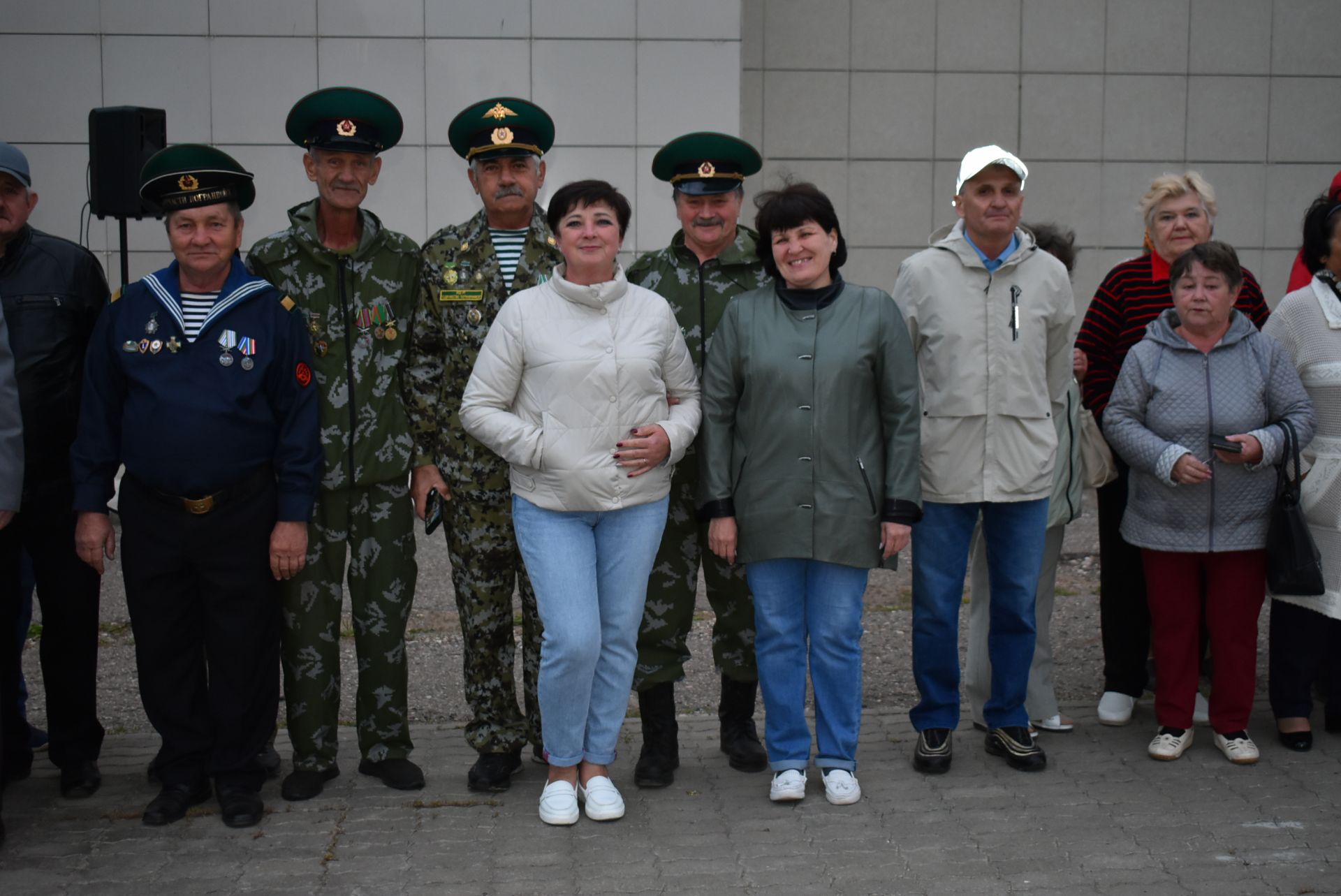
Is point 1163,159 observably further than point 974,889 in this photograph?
Yes

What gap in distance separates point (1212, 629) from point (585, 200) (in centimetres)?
272

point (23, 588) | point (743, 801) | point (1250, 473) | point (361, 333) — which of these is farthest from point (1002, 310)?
point (23, 588)

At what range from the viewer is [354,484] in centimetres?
436

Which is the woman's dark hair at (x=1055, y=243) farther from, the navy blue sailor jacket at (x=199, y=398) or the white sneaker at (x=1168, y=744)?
the navy blue sailor jacket at (x=199, y=398)

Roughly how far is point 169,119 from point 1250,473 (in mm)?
8427

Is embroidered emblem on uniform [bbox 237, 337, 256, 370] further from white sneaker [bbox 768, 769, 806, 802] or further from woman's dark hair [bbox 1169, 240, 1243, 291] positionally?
woman's dark hair [bbox 1169, 240, 1243, 291]

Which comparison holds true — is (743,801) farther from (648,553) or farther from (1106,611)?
(1106,611)

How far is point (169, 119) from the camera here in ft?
33.6

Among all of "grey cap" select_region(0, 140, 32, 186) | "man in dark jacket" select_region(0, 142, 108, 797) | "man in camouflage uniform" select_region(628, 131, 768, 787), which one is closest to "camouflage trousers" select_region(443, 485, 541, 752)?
"man in camouflage uniform" select_region(628, 131, 768, 787)

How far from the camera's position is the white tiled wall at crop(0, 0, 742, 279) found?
10.1 metres

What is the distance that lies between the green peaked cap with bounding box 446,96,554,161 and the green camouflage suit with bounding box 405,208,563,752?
0.78ft

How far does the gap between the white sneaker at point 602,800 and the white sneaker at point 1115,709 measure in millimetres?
1994

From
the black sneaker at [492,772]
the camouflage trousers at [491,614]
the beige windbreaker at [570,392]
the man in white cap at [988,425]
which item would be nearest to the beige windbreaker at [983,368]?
the man in white cap at [988,425]

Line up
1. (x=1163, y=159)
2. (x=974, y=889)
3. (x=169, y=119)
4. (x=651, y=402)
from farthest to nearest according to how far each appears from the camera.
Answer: (x=1163, y=159)
(x=169, y=119)
(x=651, y=402)
(x=974, y=889)
